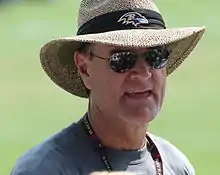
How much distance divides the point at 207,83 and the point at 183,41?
8.29 m

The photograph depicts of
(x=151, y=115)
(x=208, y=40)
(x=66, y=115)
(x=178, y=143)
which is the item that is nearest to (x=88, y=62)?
(x=151, y=115)

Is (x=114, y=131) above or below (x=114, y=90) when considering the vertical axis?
below

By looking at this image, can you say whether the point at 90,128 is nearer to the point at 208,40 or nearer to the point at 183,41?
the point at 183,41

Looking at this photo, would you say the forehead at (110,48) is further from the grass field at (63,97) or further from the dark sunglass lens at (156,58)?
the grass field at (63,97)

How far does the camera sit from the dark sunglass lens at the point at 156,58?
9.06 ft

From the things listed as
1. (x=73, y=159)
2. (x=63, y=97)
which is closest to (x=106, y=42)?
(x=73, y=159)

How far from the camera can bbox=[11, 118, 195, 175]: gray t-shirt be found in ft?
8.70

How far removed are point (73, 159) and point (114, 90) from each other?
26 cm

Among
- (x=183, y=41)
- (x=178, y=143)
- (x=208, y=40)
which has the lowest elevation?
(x=178, y=143)

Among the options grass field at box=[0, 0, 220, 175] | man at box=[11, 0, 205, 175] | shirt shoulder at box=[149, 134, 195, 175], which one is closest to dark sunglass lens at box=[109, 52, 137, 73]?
man at box=[11, 0, 205, 175]

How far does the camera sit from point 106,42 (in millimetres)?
2691

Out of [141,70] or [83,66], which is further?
[83,66]

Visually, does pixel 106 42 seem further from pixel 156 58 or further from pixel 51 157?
pixel 51 157

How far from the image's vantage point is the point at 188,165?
303 cm
